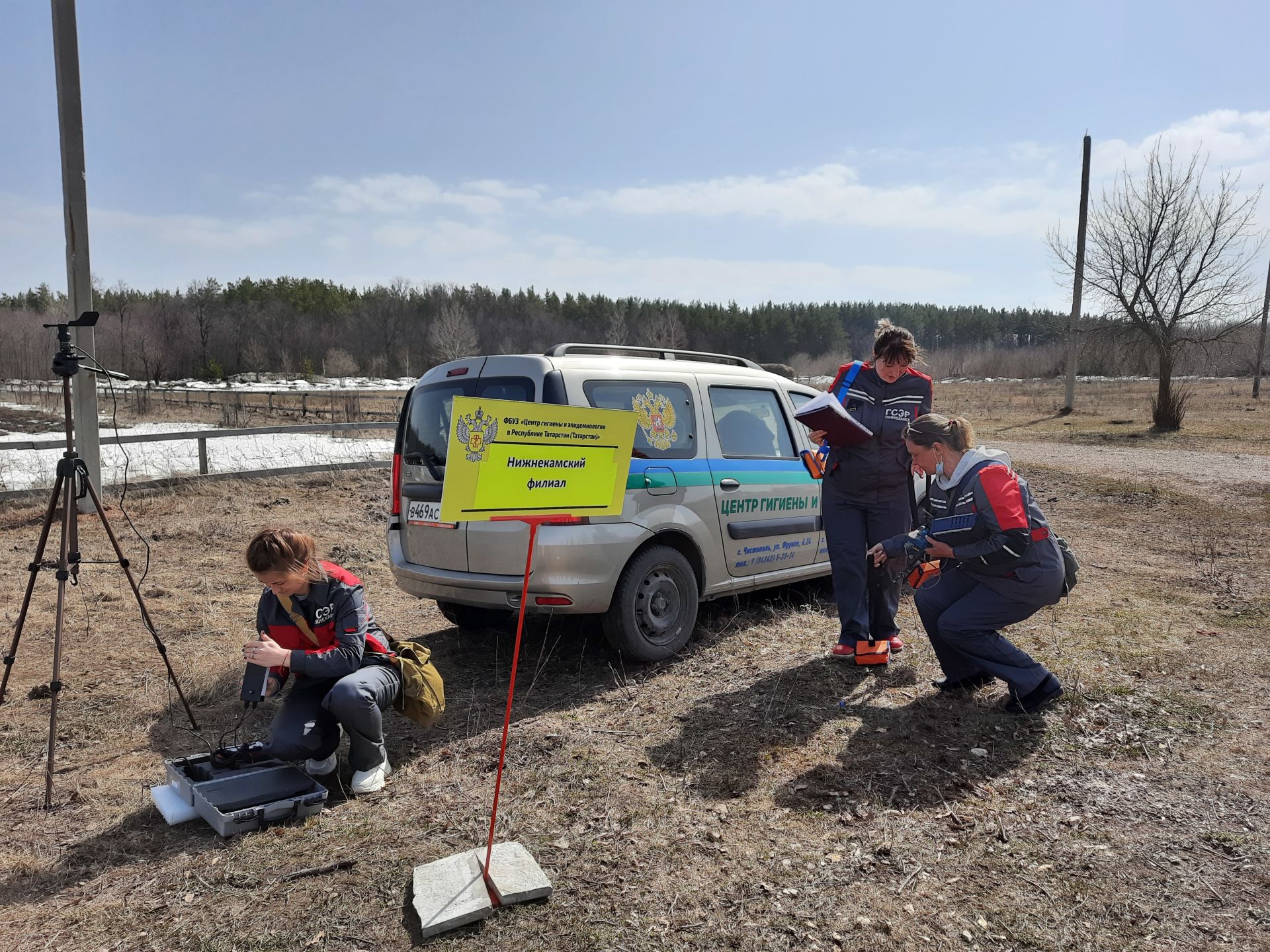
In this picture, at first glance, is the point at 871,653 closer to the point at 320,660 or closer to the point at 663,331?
the point at 320,660

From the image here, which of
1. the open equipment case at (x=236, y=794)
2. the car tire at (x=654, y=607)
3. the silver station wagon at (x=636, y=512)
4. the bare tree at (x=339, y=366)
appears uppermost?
the bare tree at (x=339, y=366)

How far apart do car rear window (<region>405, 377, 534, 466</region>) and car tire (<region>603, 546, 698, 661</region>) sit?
1210 mm

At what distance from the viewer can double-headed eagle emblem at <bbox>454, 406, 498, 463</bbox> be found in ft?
9.78

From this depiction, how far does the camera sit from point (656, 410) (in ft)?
16.9

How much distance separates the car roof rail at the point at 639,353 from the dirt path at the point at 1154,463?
989 centimetres

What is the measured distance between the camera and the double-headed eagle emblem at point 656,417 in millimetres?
5055

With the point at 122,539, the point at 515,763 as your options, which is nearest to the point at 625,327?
the point at 122,539

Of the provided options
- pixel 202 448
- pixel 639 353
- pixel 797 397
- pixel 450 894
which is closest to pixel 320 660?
pixel 450 894

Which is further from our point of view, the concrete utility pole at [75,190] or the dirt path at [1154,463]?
the dirt path at [1154,463]

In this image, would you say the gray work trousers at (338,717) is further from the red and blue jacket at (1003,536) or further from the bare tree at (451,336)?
the bare tree at (451,336)

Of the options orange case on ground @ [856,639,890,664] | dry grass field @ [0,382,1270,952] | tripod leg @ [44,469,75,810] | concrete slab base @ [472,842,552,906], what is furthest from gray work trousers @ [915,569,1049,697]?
tripod leg @ [44,469,75,810]

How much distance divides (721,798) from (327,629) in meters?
1.86

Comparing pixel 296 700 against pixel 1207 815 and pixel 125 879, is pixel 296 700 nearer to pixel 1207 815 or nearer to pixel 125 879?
pixel 125 879

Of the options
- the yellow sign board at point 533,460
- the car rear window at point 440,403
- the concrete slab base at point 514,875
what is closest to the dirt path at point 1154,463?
the car rear window at point 440,403
